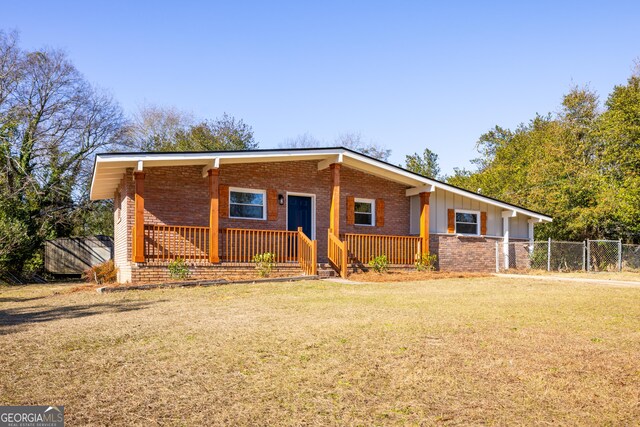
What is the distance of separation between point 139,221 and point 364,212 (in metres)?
7.96

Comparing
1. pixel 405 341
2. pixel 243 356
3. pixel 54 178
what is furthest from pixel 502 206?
pixel 54 178

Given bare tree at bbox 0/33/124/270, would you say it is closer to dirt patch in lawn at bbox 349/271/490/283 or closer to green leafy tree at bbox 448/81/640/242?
dirt patch in lawn at bbox 349/271/490/283

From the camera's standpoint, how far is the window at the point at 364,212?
1795cm

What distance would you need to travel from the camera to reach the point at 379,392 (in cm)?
421

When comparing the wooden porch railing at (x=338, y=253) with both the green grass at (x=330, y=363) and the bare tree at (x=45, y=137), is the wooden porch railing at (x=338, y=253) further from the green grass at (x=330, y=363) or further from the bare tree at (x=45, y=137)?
the bare tree at (x=45, y=137)

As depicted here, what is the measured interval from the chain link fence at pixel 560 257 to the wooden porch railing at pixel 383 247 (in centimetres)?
421

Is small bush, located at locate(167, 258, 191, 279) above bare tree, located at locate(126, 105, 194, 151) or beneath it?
beneath

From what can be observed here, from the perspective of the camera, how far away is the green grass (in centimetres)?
382

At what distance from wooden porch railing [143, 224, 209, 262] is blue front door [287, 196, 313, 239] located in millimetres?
3078

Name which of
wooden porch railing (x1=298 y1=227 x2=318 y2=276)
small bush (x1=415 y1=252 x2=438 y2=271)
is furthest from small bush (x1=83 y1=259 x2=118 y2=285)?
small bush (x1=415 y1=252 x2=438 y2=271)

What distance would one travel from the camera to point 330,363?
195 inches

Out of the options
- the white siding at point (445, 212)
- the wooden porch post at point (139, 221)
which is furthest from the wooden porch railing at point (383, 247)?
the wooden porch post at point (139, 221)

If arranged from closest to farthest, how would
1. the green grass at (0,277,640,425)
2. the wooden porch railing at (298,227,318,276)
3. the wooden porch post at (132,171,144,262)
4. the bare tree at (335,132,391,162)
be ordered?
the green grass at (0,277,640,425) < the wooden porch post at (132,171,144,262) < the wooden porch railing at (298,227,318,276) < the bare tree at (335,132,391,162)

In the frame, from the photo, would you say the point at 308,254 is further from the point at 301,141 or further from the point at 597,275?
the point at 301,141
